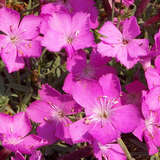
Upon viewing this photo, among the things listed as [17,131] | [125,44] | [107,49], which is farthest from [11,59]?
[125,44]

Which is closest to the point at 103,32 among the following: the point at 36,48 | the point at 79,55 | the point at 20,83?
the point at 79,55

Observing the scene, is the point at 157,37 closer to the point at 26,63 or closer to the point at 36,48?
the point at 36,48

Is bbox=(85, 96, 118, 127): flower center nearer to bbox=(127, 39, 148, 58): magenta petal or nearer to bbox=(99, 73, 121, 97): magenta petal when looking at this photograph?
bbox=(99, 73, 121, 97): magenta petal

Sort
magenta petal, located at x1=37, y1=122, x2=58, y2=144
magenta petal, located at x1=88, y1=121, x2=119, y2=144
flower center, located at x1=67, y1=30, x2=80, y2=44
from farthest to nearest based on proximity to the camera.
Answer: flower center, located at x1=67, y1=30, x2=80, y2=44, magenta petal, located at x1=37, y1=122, x2=58, y2=144, magenta petal, located at x1=88, y1=121, x2=119, y2=144

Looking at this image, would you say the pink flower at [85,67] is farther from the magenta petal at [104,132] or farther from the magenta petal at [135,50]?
the magenta petal at [104,132]

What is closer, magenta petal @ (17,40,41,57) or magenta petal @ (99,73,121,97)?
magenta petal @ (99,73,121,97)

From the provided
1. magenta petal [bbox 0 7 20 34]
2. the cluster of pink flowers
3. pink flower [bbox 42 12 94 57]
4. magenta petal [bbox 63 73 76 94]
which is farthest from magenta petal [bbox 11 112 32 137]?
magenta petal [bbox 0 7 20 34]
